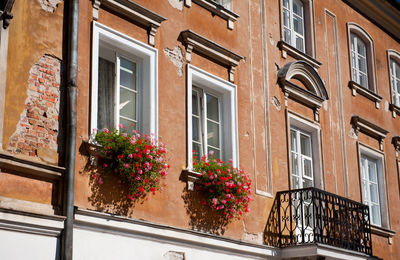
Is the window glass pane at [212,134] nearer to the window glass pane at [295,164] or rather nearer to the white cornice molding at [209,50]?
the white cornice molding at [209,50]

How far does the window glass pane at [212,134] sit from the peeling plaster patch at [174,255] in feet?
7.64

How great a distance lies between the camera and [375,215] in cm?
1700

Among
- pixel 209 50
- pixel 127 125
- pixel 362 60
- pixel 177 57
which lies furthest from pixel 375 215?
pixel 127 125

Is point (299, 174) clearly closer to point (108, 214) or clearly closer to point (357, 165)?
point (357, 165)

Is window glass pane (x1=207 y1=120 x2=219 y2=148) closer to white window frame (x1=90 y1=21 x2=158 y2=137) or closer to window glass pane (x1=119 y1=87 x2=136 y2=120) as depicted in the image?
white window frame (x1=90 y1=21 x2=158 y2=137)

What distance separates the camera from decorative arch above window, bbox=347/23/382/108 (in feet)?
58.3

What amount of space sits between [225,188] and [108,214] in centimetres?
254

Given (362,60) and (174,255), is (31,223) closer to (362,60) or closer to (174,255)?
(174,255)

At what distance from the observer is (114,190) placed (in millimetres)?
10094

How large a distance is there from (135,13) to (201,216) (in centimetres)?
339

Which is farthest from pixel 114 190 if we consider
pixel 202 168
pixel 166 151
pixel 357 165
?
pixel 357 165

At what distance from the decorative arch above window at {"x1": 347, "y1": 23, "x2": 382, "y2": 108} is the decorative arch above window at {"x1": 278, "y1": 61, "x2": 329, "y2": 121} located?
241 centimetres

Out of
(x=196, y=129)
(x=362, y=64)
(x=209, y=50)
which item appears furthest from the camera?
(x=362, y=64)

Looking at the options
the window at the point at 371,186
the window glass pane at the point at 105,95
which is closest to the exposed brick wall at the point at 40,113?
the window glass pane at the point at 105,95
